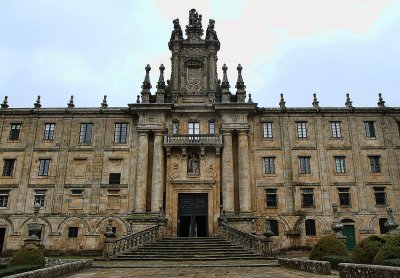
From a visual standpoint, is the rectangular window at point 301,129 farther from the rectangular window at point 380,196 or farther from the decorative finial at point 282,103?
the rectangular window at point 380,196

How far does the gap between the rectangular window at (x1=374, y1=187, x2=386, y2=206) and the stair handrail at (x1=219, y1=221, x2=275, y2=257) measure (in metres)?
15.8

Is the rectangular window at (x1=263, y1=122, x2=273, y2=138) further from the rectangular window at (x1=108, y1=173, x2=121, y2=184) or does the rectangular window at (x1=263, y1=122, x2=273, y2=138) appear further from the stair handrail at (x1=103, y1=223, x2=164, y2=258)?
the rectangular window at (x1=108, y1=173, x2=121, y2=184)

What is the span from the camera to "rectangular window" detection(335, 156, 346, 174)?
34.9 m

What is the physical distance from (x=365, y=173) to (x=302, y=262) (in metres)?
22.5

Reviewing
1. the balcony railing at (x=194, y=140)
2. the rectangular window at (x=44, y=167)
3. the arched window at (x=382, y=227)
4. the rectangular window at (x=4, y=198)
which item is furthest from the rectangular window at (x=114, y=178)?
the arched window at (x=382, y=227)

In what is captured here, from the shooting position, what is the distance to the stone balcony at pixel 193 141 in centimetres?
3362

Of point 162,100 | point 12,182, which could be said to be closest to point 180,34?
point 162,100

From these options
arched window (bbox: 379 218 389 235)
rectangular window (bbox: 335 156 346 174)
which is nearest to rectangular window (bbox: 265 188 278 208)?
rectangular window (bbox: 335 156 346 174)

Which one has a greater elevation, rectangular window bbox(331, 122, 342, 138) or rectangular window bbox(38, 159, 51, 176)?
rectangular window bbox(331, 122, 342, 138)

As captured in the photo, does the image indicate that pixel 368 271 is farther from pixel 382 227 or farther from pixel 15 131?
pixel 15 131

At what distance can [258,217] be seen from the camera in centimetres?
3300

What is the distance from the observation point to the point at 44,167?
3491 centimetres

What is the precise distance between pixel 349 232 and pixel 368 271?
25.5 meters

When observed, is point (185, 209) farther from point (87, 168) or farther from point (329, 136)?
point (329, 136)
